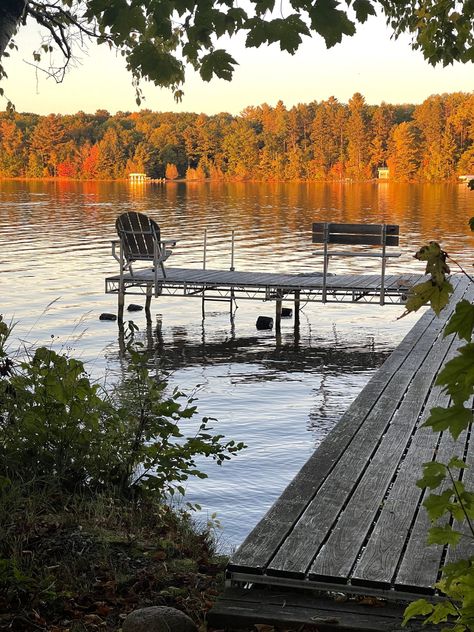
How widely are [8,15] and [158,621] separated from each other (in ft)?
7.36

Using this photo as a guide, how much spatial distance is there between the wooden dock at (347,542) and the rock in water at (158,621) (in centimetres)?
12

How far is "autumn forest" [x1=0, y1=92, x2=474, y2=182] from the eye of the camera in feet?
415

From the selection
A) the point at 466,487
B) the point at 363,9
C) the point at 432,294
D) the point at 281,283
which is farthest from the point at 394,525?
the point at 281,283

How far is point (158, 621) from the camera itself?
11.6 feet

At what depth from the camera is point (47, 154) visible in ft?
456

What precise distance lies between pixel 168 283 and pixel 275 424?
6.39 meters

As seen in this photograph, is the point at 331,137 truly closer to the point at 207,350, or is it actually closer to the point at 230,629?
the point at 207,350

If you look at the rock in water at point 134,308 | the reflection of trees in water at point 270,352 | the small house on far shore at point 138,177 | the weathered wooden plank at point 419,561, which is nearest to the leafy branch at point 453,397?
the weathered wooden plank at point 419,561

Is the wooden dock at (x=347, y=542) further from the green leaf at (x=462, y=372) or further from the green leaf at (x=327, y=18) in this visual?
the green leaf at (x=327, y=18)

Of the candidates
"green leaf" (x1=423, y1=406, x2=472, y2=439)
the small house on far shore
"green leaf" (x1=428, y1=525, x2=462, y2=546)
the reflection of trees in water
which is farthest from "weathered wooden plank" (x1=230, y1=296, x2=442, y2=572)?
the small house on far shore

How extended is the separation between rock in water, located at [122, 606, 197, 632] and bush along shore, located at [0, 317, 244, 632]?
0.33 feet

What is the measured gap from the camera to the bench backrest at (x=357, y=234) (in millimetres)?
14125

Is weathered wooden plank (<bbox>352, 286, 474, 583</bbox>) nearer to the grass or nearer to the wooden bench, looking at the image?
the grass

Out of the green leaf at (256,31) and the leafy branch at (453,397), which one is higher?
the green leaf at (256,31)
